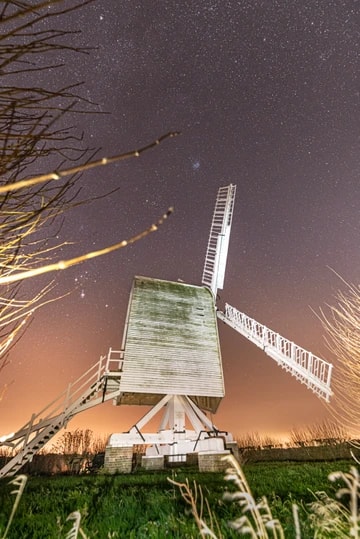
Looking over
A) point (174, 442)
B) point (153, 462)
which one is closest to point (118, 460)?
point (174, 442)

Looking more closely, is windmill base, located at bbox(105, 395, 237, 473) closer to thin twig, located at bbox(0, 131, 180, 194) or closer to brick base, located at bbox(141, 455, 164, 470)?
brick base, located at bbox(141, 455, 164, 470)

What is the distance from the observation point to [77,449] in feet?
101

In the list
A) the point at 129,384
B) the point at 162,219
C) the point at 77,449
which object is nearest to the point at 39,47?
the point at 162,219

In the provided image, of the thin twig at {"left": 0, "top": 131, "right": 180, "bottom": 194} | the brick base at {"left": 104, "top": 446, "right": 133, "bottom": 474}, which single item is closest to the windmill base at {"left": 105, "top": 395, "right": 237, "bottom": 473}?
the brick base at {"left": 104, "top": 446, "right": 133, "bottom": 474}

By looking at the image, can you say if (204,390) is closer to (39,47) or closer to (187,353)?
(187,353)

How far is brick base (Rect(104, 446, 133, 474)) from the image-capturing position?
12633 millimetres

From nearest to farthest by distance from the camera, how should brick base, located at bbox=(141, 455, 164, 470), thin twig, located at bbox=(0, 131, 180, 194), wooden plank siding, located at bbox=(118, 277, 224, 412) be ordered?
1. thin twig, located at bbox=(0, 131, 180, 194)
2. wooden plank siding, located at bbox=(118, 277, 224, 412)
3. brick base, located at bbox=(141, 455, 164, 470)

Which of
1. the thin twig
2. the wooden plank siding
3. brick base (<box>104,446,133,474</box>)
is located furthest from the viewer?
the wooden plank siding

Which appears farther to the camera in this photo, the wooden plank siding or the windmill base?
the wooden plank siding

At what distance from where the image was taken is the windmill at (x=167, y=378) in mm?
13172

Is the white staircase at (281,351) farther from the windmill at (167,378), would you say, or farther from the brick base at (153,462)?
the brick base at (153,462)

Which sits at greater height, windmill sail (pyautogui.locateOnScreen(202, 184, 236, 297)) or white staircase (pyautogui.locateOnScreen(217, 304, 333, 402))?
windmill sail (pyautogui.locateOnScreen(202, 184, 236, 297))

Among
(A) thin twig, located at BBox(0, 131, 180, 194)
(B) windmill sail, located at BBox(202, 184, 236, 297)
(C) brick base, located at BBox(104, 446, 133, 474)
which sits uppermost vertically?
(B) windmill sail, located at BBox(202, 184, 236, 297)

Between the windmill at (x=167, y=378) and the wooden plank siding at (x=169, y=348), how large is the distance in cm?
4
